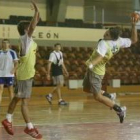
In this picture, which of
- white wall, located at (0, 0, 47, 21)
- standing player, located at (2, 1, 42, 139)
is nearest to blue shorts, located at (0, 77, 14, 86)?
standing player, located at (2, 1, 42, 139)

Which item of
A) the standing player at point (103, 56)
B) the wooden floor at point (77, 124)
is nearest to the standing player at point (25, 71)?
the wooden floor at point (77, 124)

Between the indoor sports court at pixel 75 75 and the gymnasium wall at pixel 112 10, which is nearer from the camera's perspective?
the indoor sports court at pixel 75 75

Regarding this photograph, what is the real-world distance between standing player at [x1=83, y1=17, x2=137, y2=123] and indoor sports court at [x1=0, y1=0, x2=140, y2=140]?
20mm

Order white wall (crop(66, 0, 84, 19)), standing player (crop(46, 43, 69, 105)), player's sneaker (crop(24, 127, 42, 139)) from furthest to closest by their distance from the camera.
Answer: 1. white wall (crop(66, 0, 84, 19))
2. standing player (crop(46, 43, 69, 105))
3. player's sneaker (crop(24, 127, 42, 139))

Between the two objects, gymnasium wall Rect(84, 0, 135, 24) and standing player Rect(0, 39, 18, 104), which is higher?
gymnasium wall Rect(84, 0, 135, 24)

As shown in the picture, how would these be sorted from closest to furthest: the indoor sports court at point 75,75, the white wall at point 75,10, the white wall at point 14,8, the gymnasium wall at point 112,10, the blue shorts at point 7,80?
1. the indoor sports court at point 75,75
2. the blue shorts at point 7,80
3. the white wall at point 14,8
4. the gymnasium wall at point 112,10
5. the white wall at point 75,10

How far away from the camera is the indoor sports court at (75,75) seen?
866cm

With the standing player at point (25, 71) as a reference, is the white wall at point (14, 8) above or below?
above

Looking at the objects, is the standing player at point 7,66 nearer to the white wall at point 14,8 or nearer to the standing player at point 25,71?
the standing player at point 25,71

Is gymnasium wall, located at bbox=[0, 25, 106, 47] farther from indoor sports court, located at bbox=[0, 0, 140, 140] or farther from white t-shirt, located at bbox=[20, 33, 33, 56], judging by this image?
white t-shirt, located at bbox=[20, 33, 33, 56]

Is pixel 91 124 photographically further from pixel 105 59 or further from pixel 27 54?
pixel 27 54

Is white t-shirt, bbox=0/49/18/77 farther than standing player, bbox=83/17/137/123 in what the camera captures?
Yes

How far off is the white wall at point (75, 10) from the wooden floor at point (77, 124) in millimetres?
11668

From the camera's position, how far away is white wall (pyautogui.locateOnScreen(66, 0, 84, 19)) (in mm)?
25266
